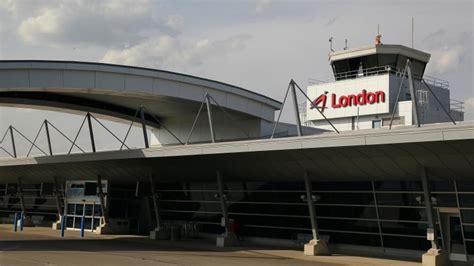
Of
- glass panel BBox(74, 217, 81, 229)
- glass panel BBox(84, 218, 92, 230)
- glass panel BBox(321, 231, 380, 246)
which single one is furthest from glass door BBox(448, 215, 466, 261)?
glass panel BBox(74, 217, 81, 229)

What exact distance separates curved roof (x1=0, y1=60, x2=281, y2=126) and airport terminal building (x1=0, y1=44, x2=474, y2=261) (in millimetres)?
67

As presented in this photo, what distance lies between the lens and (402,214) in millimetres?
23891

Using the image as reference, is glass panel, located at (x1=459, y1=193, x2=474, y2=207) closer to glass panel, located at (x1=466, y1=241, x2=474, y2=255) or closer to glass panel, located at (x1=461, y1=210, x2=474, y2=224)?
glass panel, located at (x1=461, y1=210, x2=474, y2=224)

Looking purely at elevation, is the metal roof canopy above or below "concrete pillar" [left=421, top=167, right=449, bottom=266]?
above

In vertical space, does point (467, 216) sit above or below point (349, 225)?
above

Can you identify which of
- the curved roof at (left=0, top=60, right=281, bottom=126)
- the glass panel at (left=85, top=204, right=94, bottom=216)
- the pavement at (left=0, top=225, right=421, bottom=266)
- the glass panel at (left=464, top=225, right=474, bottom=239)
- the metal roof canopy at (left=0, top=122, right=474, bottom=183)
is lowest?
the pavement at (left=0, top=225, right=421, bottom=266)

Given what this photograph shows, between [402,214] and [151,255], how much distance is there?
1041 cm

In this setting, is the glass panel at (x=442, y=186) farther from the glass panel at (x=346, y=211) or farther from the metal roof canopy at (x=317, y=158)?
the glass panel at (x=346, y=211)

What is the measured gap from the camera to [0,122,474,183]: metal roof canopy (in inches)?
706

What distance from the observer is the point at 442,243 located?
2270cm

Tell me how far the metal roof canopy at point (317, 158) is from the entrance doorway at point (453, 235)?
8.13 feet

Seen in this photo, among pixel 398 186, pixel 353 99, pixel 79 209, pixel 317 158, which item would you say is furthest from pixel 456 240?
pixel 79 209

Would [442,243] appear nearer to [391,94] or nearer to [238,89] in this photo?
[238,89]

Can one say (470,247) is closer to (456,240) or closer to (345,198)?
(456,240)
